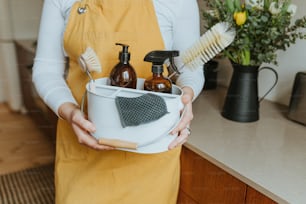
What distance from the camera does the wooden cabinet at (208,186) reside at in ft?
2.36

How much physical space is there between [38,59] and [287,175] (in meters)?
0.58

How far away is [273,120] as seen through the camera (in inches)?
39.6

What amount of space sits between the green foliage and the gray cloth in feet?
1.29

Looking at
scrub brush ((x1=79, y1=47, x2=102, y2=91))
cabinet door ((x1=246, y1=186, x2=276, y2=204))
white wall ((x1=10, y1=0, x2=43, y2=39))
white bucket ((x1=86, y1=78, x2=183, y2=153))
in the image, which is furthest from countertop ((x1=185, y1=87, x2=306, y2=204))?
white wall ((x1=10, y1=0, x2=43, y2=39))

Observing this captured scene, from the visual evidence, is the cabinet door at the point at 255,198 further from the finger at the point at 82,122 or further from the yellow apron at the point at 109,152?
the finger at the point at 82,122

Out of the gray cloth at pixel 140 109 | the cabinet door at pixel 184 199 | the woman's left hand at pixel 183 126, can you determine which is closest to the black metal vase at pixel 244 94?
the cabinet door at pixel 184 199

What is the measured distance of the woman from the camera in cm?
70

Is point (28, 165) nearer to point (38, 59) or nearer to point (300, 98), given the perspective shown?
point (38, 59)

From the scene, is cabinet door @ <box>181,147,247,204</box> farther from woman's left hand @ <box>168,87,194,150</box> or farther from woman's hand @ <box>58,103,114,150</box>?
woman's hand @ <box>58,103,114,150</box>

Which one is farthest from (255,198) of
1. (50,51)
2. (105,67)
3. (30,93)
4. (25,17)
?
(25,17)

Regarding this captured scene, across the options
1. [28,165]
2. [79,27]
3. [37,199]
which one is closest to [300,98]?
[79,27]

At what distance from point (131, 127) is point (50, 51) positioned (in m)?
0.28

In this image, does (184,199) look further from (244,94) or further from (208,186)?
(244,94)

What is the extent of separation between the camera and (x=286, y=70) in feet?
3.56
